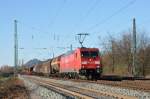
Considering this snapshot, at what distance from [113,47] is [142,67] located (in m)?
20.0

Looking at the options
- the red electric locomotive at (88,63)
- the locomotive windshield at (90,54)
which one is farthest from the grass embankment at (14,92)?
the locomotive windshield at (90,54)

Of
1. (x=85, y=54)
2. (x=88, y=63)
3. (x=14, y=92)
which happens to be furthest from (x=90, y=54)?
(x=14, y=92)

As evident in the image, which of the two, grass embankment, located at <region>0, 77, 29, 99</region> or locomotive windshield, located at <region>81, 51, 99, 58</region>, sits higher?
locomotive windshield, located at <region>81, 51, 99, 58</region>

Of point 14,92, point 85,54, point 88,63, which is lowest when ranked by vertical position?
point 14,92

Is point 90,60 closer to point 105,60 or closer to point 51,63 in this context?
point 51,63

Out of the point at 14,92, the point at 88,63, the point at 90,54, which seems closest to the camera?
the point at 14,92

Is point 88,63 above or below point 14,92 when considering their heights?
above

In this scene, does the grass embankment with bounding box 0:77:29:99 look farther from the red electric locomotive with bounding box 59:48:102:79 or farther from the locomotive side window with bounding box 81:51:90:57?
the locomotive side window with bounding box 81:51:90:57

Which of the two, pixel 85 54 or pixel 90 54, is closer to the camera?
pixel 85 54

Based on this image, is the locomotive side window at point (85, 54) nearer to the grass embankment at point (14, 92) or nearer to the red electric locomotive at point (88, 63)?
the red electric locomotive at point (88, 63)

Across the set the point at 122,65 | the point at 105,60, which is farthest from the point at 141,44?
the point at 105,60

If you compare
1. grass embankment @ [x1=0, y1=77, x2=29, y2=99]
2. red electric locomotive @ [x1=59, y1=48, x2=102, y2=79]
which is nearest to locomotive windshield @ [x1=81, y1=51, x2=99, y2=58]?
red electric locomotive @ [x1=59, y1=48, x2=102, y2=79]

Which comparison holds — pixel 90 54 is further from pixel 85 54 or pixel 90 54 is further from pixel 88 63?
pixel 88 63

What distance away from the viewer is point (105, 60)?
92562 millimetres
